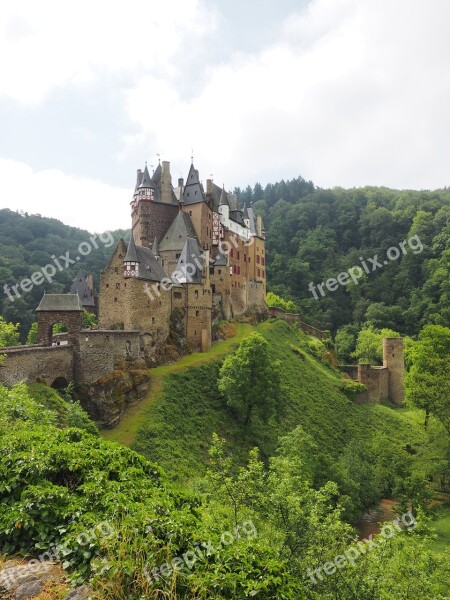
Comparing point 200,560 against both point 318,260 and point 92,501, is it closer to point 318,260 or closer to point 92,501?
point 92,501

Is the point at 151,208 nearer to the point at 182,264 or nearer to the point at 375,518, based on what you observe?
the point at 182,264

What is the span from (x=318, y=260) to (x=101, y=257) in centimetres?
5115

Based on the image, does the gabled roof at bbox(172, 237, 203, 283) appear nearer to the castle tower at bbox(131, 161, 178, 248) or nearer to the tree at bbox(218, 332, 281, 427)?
the castle tower at bbox(131, 161, 178, 248)

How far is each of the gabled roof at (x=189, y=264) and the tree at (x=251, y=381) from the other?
901 cm

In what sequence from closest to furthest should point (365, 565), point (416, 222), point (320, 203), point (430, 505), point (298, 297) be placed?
point (365, 565), point (430, 505), point (298, 297), point (416, 222), point (320, 203)

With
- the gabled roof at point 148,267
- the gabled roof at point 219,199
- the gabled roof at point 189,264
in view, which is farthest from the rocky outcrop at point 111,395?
the gabled roof at point 219,199

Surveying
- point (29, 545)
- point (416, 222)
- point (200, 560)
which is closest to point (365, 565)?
point (200, 560)

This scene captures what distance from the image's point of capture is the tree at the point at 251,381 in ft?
125

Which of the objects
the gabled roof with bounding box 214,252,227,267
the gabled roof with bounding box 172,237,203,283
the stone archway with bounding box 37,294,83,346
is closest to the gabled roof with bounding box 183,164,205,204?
the gabled roof with bounding box 214,252,227,267

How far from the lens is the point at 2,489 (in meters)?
11.1

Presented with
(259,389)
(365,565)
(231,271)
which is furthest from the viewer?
(231,271)

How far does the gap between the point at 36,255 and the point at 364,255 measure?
75.0 meters

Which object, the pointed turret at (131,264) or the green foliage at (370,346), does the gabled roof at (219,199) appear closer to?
the pointed turret at (131,264)

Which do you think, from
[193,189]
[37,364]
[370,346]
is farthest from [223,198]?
[370,346]
